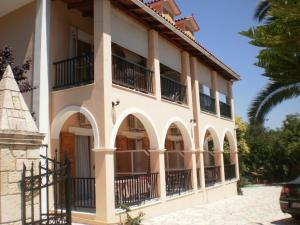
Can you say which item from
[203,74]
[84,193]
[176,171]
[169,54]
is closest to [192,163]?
[176,171]

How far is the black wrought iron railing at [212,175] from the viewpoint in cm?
1966

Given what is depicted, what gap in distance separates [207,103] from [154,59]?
277 inches

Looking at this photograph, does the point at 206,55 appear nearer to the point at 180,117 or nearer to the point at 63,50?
the point at 180,117

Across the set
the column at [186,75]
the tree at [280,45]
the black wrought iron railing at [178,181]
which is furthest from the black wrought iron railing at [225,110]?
the tree at [280,45]

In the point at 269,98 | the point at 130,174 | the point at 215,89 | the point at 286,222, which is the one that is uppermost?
the point at 215,89

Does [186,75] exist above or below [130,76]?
above

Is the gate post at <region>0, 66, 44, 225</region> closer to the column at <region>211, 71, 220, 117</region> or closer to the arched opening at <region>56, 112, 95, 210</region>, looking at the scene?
the arched opening at <region>56, 112, 95, 210</region>

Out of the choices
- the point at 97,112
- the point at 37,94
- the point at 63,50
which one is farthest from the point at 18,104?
the point at 63,50

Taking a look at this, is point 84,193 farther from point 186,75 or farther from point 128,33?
point 186,75

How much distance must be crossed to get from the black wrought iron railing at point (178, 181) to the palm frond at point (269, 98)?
4043 millimetres

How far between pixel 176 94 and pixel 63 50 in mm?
6110

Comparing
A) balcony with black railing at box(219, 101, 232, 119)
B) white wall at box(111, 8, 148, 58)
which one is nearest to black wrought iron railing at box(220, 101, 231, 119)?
balcony with black railing at box(219, 101, 232, 119)

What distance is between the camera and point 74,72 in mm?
12375

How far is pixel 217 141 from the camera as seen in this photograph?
2098 centimetres
